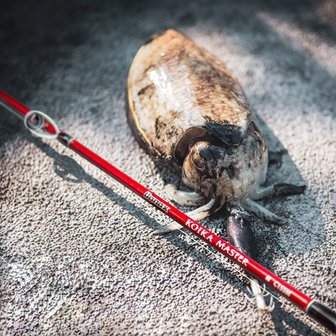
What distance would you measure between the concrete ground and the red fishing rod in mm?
126

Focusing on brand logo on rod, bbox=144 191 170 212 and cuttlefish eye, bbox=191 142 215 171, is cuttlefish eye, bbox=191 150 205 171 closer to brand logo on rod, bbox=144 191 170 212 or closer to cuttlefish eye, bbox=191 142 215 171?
cuttlefish eye, bbox=191 142 215 171

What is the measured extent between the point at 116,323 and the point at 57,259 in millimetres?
309

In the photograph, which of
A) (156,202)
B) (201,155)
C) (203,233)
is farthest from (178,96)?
(203,233)

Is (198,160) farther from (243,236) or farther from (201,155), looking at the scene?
(243,236)

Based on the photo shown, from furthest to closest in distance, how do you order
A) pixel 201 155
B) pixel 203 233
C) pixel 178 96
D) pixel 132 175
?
pixel 132 175 < pixel 178 96 < pixel 201 155 < pixel 203 233

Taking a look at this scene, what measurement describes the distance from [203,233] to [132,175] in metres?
0.48

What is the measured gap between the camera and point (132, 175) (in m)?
1.58

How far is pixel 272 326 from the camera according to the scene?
3.75ft

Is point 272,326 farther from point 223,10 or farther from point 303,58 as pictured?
point 223,10

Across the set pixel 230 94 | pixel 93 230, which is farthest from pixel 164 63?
pixel 93 230

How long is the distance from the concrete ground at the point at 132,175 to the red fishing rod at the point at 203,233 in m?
0.13

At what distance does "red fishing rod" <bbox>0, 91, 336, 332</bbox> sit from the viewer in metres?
1.04

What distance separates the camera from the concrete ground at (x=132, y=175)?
1.21 meters

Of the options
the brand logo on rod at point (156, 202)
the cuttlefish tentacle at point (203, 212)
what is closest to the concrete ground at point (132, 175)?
the cuttlefish tentacle at point (203, 212)
